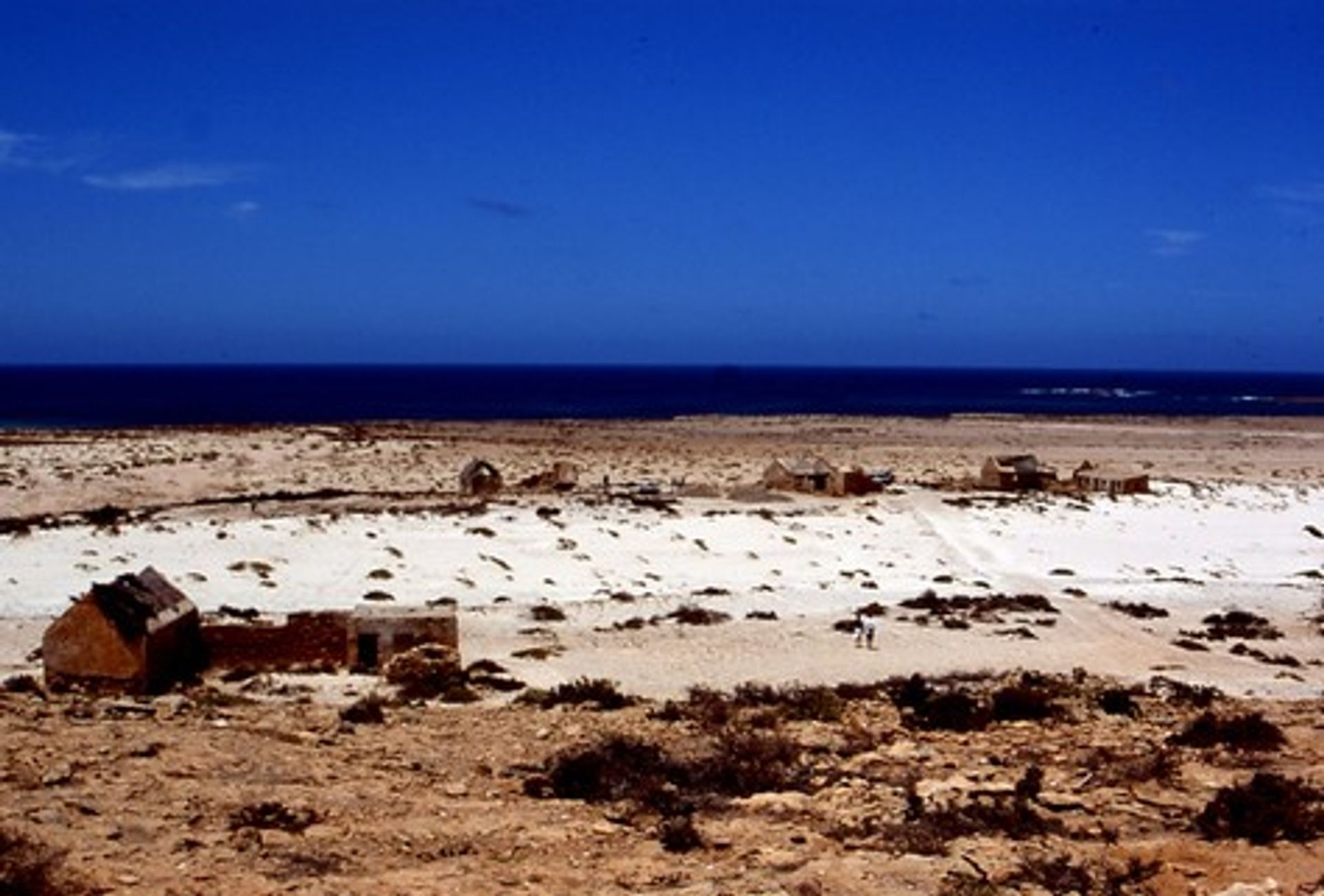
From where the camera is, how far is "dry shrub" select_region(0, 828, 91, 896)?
29.9 feet

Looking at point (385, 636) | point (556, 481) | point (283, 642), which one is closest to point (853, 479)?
point (556, 481)

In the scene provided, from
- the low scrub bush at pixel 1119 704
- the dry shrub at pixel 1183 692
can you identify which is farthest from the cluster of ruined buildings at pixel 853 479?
the low scrub bush at pixel 1119 704

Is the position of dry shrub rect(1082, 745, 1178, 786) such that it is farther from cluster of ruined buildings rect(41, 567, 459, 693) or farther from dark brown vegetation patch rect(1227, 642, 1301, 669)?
dark brown vegetation patch rect(1227, 642, 1301, 669)

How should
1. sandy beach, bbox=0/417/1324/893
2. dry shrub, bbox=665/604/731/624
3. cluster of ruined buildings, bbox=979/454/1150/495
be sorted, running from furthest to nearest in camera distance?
cluster of ruined buildings, bbox=979/454/1150/495 < dry shrub, bbox=665/604/731/624 < sandy beach, bbox=0/417/1324/893

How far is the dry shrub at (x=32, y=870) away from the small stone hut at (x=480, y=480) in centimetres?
3855

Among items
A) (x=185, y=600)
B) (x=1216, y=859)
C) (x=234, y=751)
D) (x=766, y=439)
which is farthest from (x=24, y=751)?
(x=766, y=439)

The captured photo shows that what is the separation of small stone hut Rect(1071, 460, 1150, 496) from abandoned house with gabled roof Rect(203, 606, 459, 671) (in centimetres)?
3753

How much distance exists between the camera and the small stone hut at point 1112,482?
173 ft

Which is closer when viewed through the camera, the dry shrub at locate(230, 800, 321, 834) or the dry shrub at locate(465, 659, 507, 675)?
the dry shrub at locate(230, 800, 321, 834)

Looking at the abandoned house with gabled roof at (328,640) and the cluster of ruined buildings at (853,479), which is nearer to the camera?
the abandoned house with gabled roof at (328,640)

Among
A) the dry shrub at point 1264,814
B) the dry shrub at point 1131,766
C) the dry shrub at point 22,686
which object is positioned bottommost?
the dry shrub at point 22,686

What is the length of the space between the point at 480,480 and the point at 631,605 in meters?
20.4

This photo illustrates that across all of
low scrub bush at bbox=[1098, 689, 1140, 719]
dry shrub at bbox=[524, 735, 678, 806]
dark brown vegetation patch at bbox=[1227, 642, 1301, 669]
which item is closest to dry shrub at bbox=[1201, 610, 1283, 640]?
dark brown vegetation patch at bbox=[1227, 642, 1301, 669]

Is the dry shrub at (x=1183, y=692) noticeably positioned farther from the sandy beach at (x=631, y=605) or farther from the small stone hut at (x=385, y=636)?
the small stone hut at (x=385, y=636)
